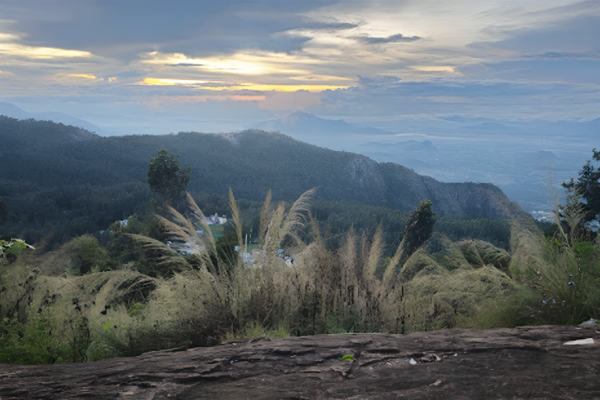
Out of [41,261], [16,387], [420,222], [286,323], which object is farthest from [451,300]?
[420,222]

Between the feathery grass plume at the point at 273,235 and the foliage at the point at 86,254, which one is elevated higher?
the feathery grass plume at the point at 273,235

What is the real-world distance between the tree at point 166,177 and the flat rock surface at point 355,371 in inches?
1022

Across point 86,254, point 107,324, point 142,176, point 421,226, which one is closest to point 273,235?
→ point 107,324

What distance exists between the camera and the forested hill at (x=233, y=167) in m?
48.6

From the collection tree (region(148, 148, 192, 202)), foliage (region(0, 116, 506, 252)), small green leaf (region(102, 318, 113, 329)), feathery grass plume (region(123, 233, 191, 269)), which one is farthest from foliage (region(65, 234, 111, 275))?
tree (region(148, 148, 192, 202))

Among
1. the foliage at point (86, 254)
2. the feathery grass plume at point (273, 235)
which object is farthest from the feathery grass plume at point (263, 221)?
the foliage at point (86, 254)

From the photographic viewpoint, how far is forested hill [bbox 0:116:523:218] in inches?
1913

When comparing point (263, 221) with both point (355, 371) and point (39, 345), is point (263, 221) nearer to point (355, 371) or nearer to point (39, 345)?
point (39, 345)

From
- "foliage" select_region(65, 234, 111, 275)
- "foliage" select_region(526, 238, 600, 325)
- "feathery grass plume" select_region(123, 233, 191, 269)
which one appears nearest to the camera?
"foliage" select_region(526, 238, 600, 325)

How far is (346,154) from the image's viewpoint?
74.4m

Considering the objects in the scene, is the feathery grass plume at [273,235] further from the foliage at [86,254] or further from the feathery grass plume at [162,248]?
the foliage at [86,254]

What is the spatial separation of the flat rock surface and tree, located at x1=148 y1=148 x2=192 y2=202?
85.2ft

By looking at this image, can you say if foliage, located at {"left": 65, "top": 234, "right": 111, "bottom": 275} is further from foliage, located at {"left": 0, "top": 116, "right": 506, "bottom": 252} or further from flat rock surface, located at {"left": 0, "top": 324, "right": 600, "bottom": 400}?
foliage, located at {"left": 0, "top": 116, "right": 506, "bottom": 252}

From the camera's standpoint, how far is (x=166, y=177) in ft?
89.7
